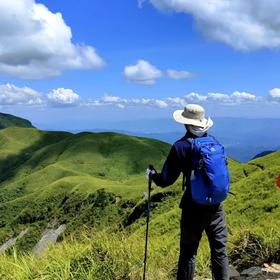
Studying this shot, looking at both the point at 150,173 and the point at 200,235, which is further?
the point at 150,173

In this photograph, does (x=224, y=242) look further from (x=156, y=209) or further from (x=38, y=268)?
(x=156, y=209)

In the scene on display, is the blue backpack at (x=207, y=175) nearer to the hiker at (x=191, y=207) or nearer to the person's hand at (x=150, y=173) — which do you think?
the hiker at (x=191, y=207)

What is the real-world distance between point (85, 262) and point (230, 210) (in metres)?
23.1

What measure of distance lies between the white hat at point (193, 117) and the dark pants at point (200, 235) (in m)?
1.57

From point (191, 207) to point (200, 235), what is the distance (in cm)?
67

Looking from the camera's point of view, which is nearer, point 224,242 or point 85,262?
point 224,242

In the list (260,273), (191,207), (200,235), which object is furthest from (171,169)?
(260,273)

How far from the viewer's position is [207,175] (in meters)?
8.77

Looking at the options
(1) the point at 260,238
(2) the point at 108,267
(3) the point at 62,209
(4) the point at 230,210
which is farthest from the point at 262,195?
(3) the point at 62,209

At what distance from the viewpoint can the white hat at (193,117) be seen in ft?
30.7

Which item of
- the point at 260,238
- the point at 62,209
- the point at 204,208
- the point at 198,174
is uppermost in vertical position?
the point at 198,174

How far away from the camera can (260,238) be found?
12.3 meters

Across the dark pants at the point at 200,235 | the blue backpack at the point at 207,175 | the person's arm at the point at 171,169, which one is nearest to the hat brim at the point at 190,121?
the blue backpack at the point at 207,175

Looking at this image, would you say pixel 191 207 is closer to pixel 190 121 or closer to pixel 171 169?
pixel 171 169
